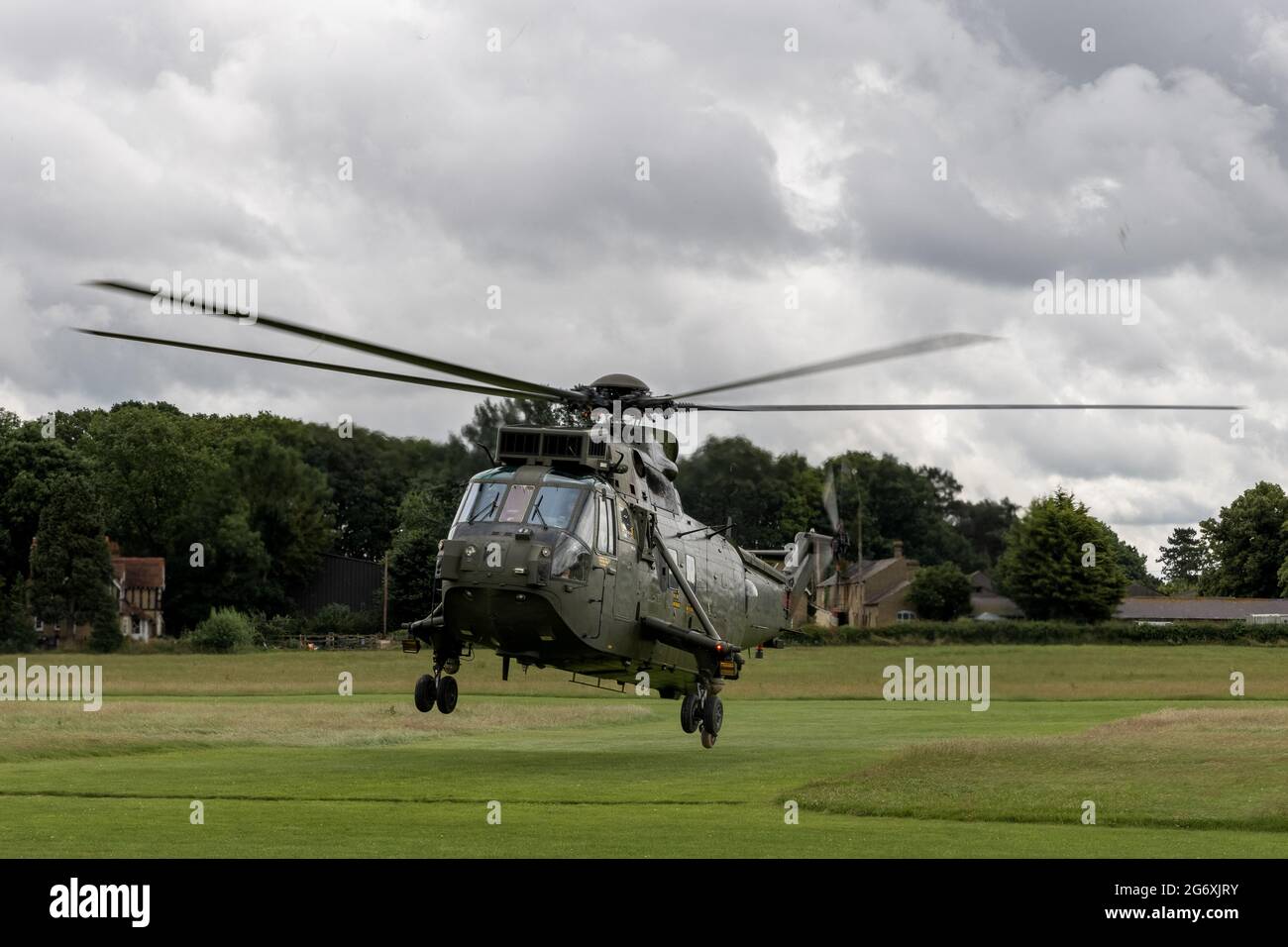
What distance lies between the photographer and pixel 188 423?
12725 centimetres

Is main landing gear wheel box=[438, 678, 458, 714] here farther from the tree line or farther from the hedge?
the hedge

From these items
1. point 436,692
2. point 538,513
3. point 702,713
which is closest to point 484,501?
point 538,513

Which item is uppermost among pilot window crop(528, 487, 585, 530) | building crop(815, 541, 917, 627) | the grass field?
pilot window crop(528, 487, 585, 530)

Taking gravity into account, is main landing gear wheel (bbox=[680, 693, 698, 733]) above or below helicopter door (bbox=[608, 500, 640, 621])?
below

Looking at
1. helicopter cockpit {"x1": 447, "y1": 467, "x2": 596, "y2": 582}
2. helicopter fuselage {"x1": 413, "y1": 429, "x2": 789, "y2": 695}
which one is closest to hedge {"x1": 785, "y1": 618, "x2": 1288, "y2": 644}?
helicopter fuselage {"x1": 413, "y1": 429, "x2": 789, "y2": 695}

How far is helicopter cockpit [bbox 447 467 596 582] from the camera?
28.7m

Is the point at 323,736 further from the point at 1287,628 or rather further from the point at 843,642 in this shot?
the point at 1287,628

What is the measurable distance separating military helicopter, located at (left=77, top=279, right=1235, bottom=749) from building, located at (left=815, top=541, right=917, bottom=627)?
59.3 metres

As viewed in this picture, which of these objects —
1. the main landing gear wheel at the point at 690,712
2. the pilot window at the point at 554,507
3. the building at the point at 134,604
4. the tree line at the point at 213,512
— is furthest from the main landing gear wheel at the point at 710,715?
the building at the point at 134,604

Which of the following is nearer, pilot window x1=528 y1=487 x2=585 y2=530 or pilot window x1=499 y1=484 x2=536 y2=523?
pilot window x1=499 y1=484 x2=536 y2=523

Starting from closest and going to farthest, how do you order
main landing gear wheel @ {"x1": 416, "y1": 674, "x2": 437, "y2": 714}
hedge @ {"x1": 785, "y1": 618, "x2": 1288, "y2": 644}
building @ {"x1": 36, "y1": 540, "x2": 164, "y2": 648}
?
main landing gear wheel @ {"x1": 416, "y1": 674, "x2": 437, "y2": 714}, hedge @ {"x1": 785, "y1": 618, "x2": 1288, "y2": 644}, building @ {"x1": 36, "y1": 540, "x2": 164, "y2": 648}

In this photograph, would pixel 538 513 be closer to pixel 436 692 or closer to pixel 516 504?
pixel 516 504
